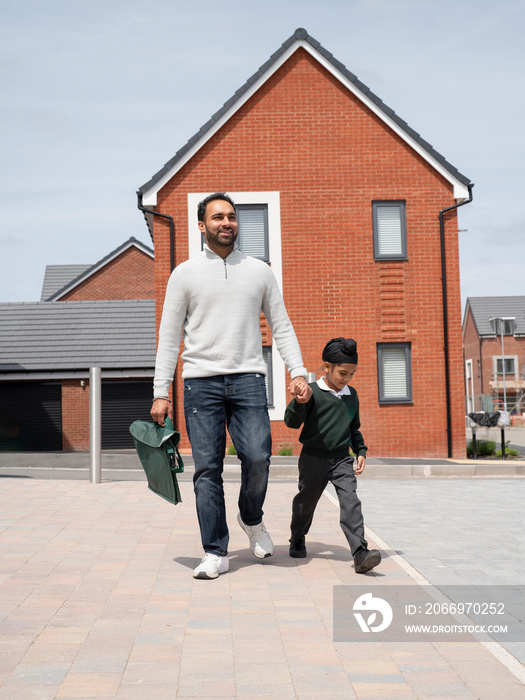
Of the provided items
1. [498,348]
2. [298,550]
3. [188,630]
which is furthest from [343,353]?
[498,348]

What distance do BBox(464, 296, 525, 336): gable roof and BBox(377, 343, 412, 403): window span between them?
42371mm

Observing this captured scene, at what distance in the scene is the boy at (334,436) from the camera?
17.3ft

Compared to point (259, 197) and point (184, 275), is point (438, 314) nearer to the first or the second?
point (259, 197)

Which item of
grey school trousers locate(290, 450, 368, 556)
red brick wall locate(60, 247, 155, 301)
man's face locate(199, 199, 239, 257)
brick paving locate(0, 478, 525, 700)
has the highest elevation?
red brick wall locate(60, 247, 155, 301)

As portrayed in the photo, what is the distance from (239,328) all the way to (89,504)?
13.6ft

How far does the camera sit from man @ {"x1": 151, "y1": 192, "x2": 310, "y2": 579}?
17.0 ft

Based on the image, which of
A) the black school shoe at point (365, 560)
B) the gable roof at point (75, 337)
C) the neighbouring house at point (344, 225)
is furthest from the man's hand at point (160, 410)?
the gable roof at point (75, 337)

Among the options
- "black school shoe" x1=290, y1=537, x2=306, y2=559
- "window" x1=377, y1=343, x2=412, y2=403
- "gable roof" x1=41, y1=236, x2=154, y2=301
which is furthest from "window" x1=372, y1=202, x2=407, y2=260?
"gable roof" x1=41, y1=236, x2=154, y2=301

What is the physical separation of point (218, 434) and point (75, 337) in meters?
23.4

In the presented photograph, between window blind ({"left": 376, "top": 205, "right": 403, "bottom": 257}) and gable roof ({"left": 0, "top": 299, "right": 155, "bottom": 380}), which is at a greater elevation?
window blind ({"left": 376, "top": 205, "right": 403, "bottom": 257})

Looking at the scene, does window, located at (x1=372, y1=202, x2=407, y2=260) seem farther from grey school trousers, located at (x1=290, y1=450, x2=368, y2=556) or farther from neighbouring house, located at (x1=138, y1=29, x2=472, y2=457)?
grey school trousers, located at (x1=290, y1=450, x2=368, y2=556)

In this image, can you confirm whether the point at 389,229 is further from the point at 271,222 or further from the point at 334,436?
the point at 334,436

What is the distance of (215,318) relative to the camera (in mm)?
5219

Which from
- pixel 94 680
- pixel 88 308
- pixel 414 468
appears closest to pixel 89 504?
pixel 94 680
